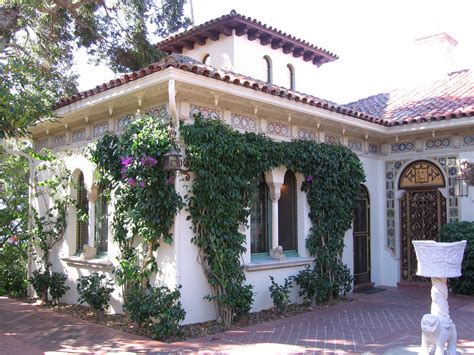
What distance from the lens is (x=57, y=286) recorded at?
9352mm

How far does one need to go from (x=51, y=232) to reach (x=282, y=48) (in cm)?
725

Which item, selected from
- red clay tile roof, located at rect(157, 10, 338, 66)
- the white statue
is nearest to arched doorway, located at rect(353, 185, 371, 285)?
red clay tile roof, located at rect(157, 10, 338, 66)

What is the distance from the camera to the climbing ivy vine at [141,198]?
7.07m

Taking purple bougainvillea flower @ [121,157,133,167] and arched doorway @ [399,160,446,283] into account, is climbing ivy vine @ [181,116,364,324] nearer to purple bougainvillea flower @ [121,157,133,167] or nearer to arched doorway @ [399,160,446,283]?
purple bougainvillea flower @ [121,157,133,167]

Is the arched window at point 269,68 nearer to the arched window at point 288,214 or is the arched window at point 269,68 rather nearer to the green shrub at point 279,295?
the arched window at point 288,214

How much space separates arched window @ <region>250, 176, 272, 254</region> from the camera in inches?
340

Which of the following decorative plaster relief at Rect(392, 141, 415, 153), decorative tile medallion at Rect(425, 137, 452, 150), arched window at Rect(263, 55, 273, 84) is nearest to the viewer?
decorative tile medallion at Rect(425, 137, 452, 150)

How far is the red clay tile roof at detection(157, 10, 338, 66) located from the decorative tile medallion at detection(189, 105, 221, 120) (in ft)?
13.5

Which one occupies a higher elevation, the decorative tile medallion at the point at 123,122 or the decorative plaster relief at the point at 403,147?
the decorative tile medallion at the point at 123,122

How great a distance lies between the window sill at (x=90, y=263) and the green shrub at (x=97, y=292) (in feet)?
0.72

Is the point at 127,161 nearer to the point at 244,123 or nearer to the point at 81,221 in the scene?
the point at 244,123

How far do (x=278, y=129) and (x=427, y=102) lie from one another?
193 inches

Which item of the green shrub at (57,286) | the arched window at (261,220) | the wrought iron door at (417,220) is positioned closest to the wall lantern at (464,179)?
the wrought iron door at (417,220)

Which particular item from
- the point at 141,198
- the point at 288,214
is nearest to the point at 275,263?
the point at 288,214
